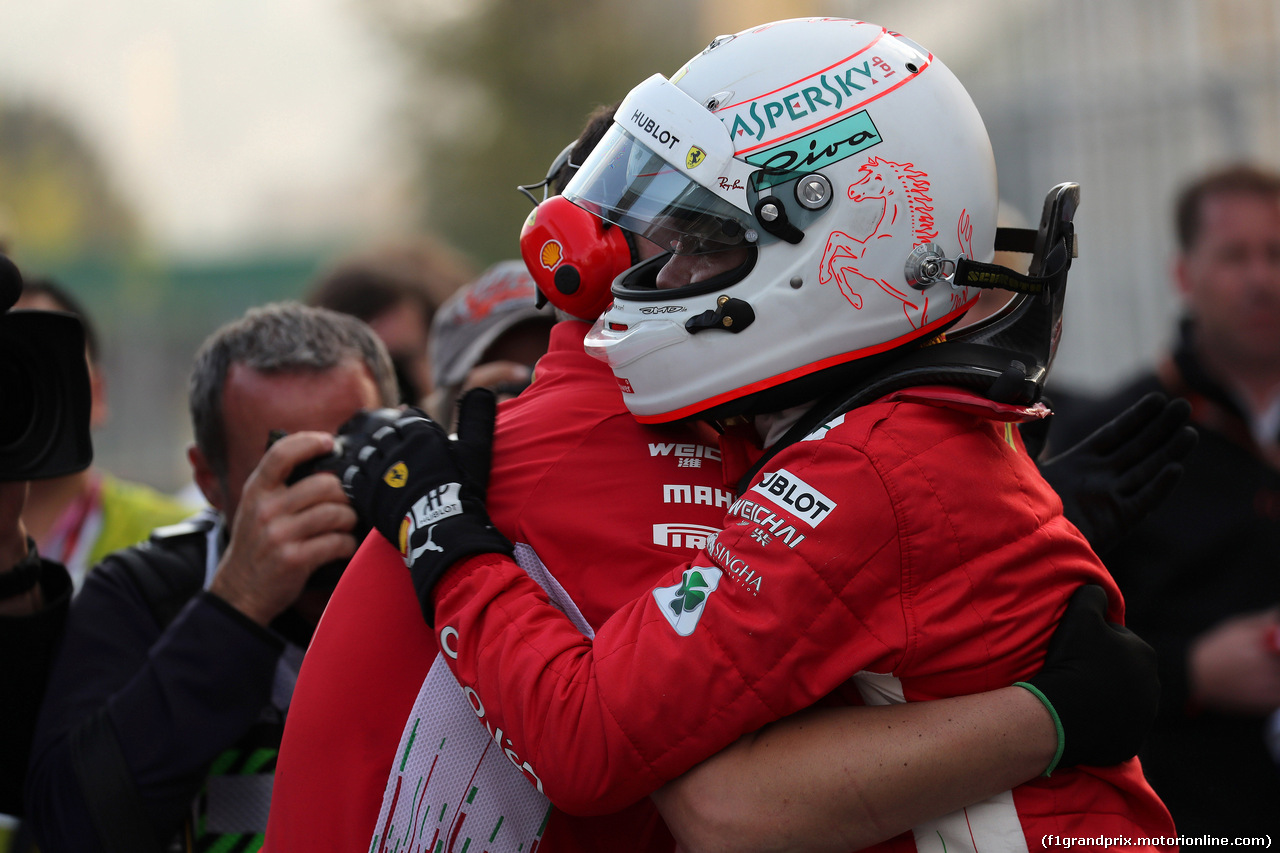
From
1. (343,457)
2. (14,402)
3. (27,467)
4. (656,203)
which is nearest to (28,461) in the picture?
(27,467)

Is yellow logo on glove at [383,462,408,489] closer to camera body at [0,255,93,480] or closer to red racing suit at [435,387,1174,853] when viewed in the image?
red racing suit at [435,387,1174,853]

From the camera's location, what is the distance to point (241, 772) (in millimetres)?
2406

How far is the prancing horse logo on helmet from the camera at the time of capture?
73.1 inches

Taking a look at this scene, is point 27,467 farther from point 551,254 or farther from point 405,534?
point 551,254

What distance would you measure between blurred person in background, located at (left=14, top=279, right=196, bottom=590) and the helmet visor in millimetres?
2431

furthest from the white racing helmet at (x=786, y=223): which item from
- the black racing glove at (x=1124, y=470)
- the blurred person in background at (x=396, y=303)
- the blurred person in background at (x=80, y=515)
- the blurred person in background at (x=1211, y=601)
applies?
the blurred person in background at (x=396, y=303)

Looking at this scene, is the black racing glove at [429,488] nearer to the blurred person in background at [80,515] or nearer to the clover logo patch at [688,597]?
the clover logo patch at [688,597]

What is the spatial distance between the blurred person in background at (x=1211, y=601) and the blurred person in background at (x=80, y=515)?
3.03 m

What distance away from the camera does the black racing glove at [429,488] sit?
69.2 inches

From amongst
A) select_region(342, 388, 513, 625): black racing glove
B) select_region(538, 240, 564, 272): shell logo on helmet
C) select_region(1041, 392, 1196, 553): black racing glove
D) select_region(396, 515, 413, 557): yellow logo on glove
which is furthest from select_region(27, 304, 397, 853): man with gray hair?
select_region(1041, 392, 1196, 553): black racing glove

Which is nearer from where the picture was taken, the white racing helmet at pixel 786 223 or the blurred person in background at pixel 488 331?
the white racing helmet at pixel 786 223

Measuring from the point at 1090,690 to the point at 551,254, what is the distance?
3.63ft

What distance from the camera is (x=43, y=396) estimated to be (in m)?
2.36

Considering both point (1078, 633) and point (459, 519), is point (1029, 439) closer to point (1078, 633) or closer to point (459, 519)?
point (1078, 633)
